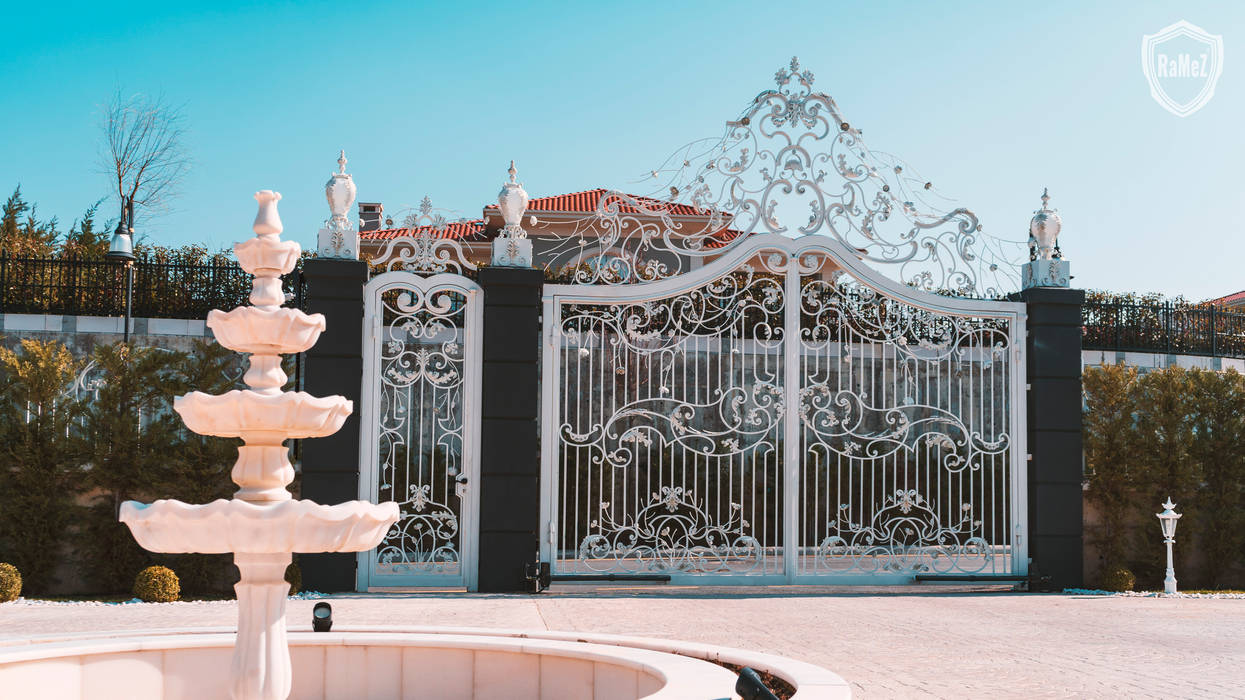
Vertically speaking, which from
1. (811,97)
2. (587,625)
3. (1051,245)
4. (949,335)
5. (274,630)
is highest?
(811,97)

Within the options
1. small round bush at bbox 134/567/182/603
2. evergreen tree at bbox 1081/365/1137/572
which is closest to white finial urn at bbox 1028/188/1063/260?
evergreen tree at bbox 1081/365/1137/572

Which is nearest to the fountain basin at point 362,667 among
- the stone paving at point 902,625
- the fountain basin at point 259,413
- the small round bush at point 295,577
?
the stone paving at point 902,625

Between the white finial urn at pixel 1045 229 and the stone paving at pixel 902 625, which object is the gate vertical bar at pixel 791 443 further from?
the white finial urn at pixel 1045 229

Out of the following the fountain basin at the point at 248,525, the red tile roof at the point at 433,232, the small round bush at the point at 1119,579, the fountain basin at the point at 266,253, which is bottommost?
the small round bush at the point at 1119,579

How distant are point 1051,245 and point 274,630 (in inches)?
319

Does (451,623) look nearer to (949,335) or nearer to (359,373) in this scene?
(359,373)

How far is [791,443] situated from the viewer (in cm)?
941

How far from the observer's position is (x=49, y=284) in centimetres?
1441

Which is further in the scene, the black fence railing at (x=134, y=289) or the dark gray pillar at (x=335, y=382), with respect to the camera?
the black fence railing at (x=134, y=289)

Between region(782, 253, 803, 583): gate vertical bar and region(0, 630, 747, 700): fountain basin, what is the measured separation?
3.97 metres

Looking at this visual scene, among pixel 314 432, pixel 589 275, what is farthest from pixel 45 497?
pixel 314 432

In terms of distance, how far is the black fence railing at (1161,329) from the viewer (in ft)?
50.3

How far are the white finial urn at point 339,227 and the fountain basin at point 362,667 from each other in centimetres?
415

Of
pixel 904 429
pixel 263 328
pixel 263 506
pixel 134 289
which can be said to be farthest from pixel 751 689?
pixel 134 289
